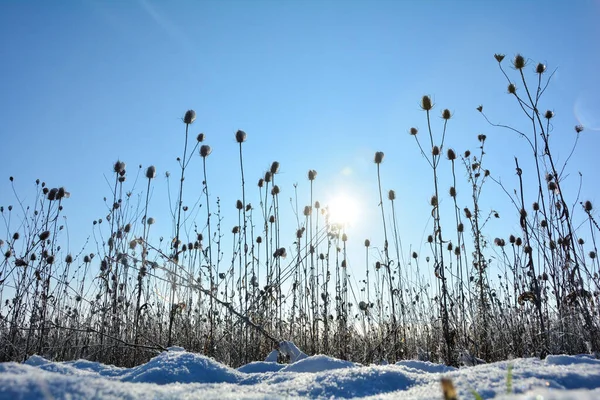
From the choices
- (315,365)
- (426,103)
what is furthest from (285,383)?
(426,103)

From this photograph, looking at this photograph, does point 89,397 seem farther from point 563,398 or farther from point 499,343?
point 499,343

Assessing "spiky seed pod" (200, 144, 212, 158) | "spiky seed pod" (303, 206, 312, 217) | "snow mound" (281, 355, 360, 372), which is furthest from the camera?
"spiky seed pod" (303, 206, 312, 217)

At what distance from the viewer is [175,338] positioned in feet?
18.2

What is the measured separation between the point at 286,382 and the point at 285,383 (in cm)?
2

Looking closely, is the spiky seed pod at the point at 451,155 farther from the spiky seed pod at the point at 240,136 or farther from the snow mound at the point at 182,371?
the snow mound at the point at 182,371

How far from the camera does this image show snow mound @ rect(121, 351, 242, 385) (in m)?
1.40

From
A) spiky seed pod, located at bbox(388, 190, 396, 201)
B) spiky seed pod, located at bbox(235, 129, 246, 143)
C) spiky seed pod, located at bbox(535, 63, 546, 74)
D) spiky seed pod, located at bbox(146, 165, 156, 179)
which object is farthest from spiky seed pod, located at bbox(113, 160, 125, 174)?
spiky seed pod, located at bbox(535, 63, 546, 74)

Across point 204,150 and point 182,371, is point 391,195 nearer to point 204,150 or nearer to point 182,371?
point 204,150

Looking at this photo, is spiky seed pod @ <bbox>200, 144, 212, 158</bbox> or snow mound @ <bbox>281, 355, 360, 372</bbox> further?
spiky seed pod @ <bbox>200, 144, 212, 158</bbox>

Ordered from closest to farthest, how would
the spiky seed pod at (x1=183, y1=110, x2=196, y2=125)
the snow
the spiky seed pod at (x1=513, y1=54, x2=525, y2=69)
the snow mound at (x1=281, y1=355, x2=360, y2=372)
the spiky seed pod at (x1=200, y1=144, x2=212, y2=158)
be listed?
the snow
the snow mound at (x1=281, y1=355, x2=360, y2=372)
the spiky seed pod at (x1=513, y1=54, x2=525, y2=69)
the spiky seed pod at (x1=183, y1=110, x2=196, y2=125)
the spiky seed pod at (x1=200, y1=144, x2=212, y2=158)

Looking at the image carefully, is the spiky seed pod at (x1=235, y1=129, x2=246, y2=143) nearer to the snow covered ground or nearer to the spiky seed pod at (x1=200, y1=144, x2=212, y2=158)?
the spiky seed pod at (x1=200, y1=144, x2=212, y2=158)

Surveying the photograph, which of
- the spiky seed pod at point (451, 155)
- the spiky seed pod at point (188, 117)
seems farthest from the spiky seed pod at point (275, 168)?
the spiky seed pod at point (451, 155)

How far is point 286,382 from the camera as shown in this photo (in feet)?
4.32

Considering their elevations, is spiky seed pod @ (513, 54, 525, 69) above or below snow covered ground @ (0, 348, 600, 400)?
above
